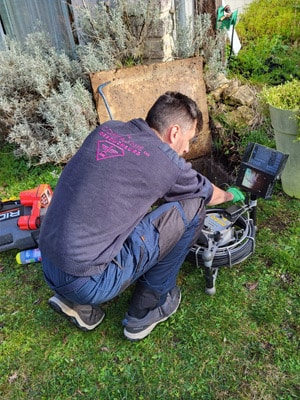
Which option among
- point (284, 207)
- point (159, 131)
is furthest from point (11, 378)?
point (284, 207)

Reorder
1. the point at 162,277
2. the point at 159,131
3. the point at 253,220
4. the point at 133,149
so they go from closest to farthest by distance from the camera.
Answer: the point at 133,149 < the point at 159,131 < the point at 162,277 < the point at 253,220

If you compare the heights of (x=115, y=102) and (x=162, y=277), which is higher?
(x=115, y=102)

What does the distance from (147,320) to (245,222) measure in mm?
961

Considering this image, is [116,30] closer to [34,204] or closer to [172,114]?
[34,204]

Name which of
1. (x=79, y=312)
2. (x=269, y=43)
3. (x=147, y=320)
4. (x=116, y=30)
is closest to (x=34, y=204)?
(x=79, y=312)

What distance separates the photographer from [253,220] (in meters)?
2.49

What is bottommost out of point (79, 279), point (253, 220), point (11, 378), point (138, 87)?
point (11, 378)

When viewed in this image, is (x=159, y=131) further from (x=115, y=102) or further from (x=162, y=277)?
(x=115, y=102)

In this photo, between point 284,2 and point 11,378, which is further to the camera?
point 284,2

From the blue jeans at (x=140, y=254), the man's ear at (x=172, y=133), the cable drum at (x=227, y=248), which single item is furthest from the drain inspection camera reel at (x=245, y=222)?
the man's ear at (x=172, y=133)

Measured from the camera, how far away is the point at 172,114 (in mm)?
1835

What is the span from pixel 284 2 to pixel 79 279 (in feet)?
19.2

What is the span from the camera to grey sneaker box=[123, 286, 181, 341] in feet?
6.89

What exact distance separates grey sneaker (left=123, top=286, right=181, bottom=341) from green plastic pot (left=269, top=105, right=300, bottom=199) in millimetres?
1478
